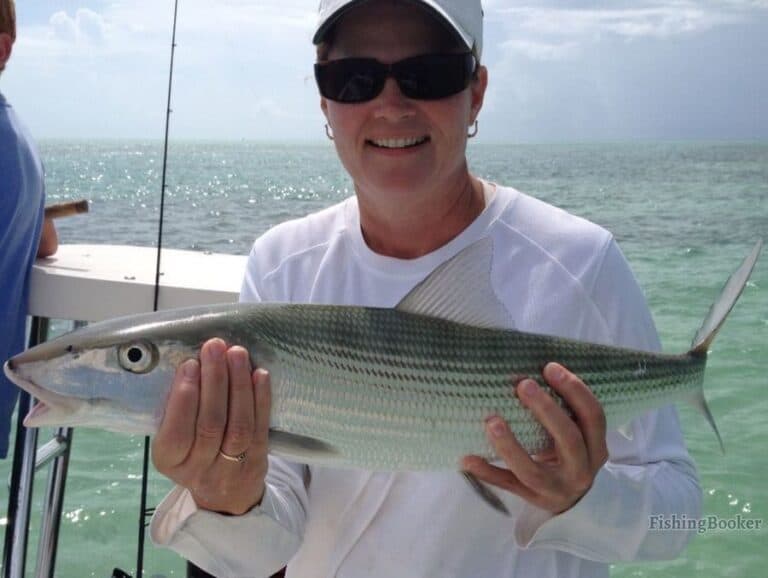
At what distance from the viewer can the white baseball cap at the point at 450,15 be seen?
209cm

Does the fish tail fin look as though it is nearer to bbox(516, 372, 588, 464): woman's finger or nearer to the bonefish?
the bonefish

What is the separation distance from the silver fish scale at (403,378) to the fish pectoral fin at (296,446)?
0.02 metres

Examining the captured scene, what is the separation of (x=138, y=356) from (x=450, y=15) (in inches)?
43.6

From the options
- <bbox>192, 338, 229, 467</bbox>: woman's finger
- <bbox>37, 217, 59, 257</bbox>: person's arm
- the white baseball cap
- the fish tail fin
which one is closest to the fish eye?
<bbox>192, 338, 229, 467</bbox>: woman's finger

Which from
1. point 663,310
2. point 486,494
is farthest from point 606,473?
point 663,310

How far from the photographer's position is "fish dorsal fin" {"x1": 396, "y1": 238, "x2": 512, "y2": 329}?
194cm

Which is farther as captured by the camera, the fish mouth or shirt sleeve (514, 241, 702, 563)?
shirt sleeve (514, 241, 702, 563)

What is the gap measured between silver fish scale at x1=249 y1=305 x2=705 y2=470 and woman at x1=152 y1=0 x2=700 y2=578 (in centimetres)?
9

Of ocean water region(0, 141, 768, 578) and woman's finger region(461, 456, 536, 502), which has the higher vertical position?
woman's finger region(461, 456, 536, 502)

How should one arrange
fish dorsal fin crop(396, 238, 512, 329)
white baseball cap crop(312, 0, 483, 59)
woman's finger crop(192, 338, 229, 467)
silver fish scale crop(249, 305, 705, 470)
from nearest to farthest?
woman's finger crop(192, 338, 229, 467)
silver fish scale crop(249, 305, 705, 470)
fish dorsal fin crop(396, 238, 512, 329)
white baseball cap crop(312, 0, 483, 59)

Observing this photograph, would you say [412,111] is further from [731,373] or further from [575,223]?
[731,373]

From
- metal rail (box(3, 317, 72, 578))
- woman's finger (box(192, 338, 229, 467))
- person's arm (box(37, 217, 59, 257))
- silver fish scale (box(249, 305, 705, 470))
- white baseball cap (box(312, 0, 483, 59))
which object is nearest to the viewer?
woman's finger (box(192, 338, 229, 467))

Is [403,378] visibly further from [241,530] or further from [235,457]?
[241,530]

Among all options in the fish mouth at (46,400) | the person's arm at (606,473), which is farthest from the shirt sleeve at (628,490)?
the fish mouth at (46,400)
